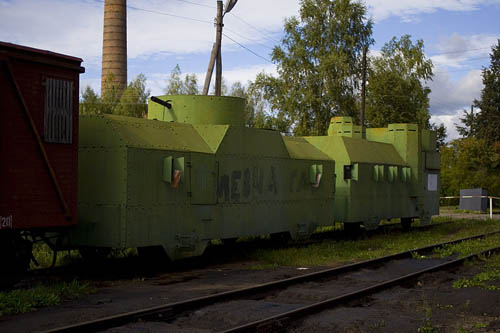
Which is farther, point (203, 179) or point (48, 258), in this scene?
point (48, 258)

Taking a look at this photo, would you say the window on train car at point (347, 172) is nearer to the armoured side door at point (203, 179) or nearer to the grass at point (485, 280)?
the grass at point (485, 280)

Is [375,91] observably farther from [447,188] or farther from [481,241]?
[481,241]

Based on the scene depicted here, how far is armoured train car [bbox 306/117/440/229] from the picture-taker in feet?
56.1

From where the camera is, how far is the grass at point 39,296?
7.66m

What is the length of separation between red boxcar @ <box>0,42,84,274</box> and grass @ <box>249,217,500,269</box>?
4351 millimetres

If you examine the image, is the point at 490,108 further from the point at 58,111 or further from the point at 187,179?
the point at 58,111

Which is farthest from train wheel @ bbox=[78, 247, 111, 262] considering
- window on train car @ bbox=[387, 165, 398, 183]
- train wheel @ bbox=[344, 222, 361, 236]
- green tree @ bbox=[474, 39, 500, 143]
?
green tree @ bbox=[474, 39, 500, 143]

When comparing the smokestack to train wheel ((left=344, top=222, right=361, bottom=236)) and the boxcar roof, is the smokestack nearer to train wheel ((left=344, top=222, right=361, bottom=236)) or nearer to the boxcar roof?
train wheel ((left=344, top=222, right=361, bottom=236))

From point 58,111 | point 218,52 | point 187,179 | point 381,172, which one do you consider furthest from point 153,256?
point 218,52

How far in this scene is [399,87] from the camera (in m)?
46.6

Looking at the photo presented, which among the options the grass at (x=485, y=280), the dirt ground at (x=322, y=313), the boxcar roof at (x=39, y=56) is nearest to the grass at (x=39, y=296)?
the dirt ground at (x=322, y=313)

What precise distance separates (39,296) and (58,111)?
2637 mm

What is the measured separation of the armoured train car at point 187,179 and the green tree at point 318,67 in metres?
26.6

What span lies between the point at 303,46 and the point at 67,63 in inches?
1381
